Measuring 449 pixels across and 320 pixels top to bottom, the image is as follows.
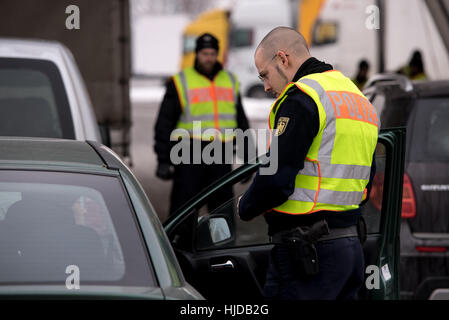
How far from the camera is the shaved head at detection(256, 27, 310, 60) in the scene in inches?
146

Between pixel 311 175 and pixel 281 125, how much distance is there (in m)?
0.24

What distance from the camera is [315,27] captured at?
24594 millimetres

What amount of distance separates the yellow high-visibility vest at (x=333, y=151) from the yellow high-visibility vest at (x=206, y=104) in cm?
330

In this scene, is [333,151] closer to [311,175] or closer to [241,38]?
[311,175]

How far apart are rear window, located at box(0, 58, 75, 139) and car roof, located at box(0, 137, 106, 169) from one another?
1.46 metres

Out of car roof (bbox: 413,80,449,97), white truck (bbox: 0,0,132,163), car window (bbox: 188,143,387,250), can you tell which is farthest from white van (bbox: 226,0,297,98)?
car window (bbox: 188,143,387,250)

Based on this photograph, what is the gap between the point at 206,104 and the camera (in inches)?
274

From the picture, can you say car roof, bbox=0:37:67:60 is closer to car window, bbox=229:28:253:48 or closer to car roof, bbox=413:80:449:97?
car roof, bbox=413:80:449:97

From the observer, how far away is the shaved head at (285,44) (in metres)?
3.71

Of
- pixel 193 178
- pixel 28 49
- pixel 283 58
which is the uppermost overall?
pixel 283 58

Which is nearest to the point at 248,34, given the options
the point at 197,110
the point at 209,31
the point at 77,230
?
the point at 209,31

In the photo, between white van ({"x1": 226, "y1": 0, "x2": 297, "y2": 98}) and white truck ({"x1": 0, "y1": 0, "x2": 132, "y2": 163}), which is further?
white van ({"x1": 226, "y1": 0, "x2": 297, "y2": 98})
